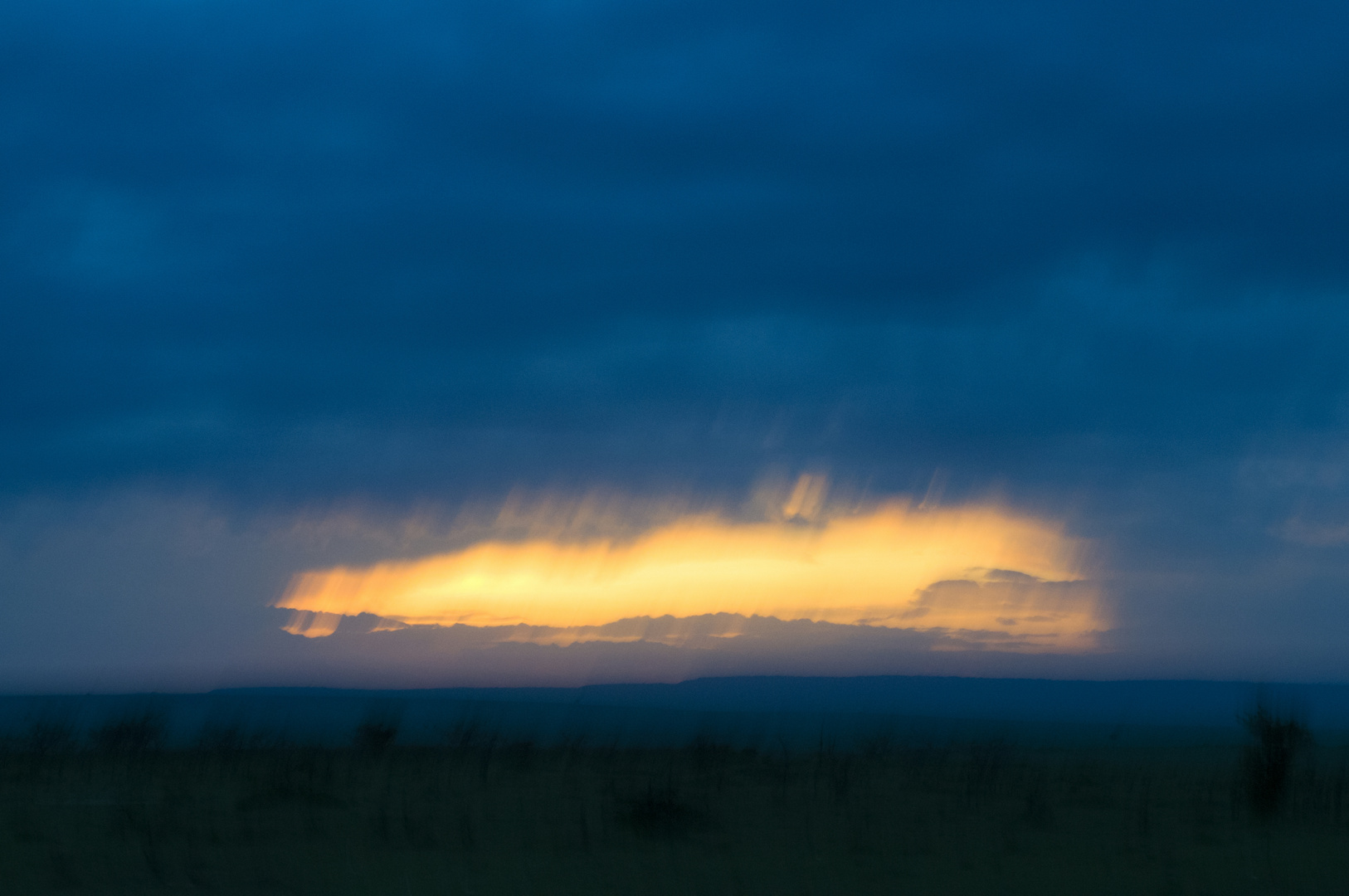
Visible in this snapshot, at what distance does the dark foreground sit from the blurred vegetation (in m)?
0.06

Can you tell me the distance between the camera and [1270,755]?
20.4 metres

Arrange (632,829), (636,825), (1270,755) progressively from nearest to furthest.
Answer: (632,829), (636,825), (1270,755)

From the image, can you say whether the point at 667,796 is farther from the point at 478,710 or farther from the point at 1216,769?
the point at 1216,769

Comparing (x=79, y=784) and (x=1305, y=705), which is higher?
(x=1305, y=705)

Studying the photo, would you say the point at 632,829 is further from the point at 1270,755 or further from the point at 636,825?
the point at 1270,755

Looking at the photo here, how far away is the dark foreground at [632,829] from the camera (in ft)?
44.3

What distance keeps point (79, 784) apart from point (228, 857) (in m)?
8.25

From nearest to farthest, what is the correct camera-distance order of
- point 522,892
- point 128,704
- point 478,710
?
point 522,892
point 478,710
point 128,704

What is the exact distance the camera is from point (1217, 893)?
43.1 feet

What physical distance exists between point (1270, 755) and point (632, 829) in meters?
11.1

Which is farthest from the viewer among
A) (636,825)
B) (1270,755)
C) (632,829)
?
(1270,755)

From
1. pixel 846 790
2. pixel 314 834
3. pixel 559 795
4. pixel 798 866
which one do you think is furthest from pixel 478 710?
pixel 798 866

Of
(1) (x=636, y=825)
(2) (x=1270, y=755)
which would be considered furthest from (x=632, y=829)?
(2) (x=1270, y=755)

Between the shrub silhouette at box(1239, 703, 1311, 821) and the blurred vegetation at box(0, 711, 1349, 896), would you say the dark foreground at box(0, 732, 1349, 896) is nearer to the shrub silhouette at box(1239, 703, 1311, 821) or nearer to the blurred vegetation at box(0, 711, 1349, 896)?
the blurred vegetation at box(0, 711, 1349, 896)
